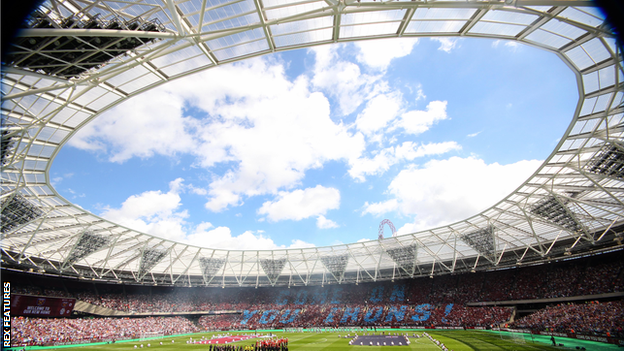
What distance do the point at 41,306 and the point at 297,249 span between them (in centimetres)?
3814

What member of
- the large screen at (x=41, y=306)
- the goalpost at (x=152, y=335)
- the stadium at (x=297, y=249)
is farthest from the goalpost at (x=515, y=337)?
the large screen at (x=41, y=306)

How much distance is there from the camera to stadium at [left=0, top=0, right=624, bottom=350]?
1396 centimetres

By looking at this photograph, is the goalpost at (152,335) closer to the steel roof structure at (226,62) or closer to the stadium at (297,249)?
the stadium at (297,249)

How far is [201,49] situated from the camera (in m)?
16.1

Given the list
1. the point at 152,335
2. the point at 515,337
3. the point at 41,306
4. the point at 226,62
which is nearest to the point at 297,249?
the point at 152,335

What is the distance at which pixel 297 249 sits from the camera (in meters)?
55.9

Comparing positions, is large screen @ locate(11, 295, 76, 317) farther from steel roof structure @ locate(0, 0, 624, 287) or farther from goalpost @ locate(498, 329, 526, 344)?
goalpost @ locate(498, 329, 526, 344)

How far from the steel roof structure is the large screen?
166 inches

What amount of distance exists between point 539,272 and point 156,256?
61.5 metres

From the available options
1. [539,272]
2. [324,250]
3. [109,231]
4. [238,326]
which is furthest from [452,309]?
[109,231]

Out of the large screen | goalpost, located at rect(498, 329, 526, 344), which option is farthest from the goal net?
goalpost, located at rect(498, 329, 526, 344)

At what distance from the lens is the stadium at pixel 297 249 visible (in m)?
14.0

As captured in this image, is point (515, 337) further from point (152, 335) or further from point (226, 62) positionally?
point (152, 335)

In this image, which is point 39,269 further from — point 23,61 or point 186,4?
point 186,4
